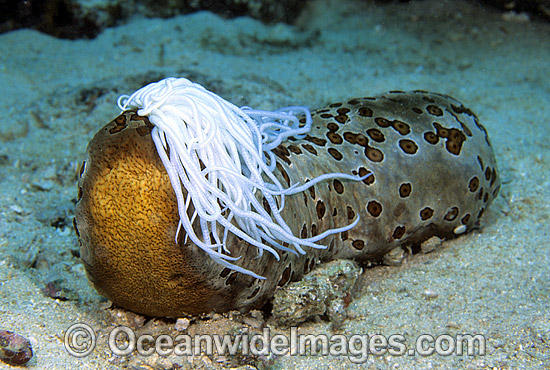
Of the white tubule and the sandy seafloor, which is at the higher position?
the white tubule

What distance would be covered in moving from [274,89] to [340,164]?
2870mm

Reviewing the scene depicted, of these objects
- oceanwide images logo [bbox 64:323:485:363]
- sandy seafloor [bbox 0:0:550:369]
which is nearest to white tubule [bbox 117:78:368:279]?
oceanwide images logo [bbox 64:323:485:363]

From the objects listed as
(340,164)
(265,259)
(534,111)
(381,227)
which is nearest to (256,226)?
(265,259)

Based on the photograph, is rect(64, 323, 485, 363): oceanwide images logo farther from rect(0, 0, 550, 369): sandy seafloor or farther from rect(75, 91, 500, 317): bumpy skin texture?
rect(75, 91, 500, 317): bumpy skin texture

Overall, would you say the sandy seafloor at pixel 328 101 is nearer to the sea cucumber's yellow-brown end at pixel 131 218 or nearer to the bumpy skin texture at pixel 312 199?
the bumpy skin texture at pixel 312 199

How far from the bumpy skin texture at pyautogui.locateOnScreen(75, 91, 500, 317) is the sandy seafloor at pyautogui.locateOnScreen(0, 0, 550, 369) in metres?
0.37

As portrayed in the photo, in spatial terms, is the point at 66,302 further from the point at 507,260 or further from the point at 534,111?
the point at 534,111

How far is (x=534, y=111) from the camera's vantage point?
18.7 feet

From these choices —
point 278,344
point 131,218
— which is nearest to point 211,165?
point 131,218

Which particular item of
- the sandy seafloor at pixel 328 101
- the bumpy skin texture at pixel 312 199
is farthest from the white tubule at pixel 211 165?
the sandy seafloor at pixel 328 101

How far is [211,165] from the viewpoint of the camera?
211 cm

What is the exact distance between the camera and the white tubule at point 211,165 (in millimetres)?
2051

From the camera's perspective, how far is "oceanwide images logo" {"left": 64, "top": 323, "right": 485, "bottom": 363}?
2475 mm

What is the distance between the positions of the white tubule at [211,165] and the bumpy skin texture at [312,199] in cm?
8
